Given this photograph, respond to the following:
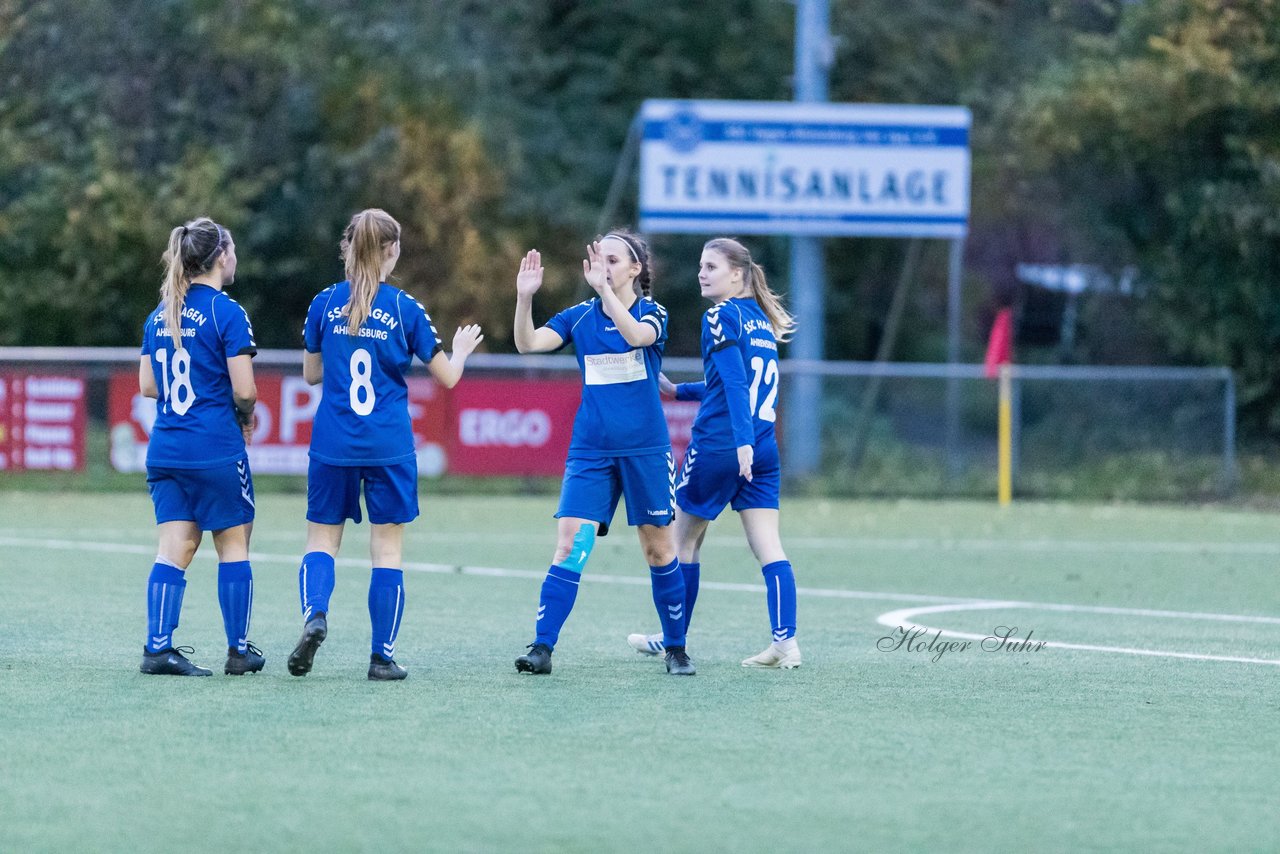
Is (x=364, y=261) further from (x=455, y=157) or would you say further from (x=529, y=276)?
(x=455, y=157)

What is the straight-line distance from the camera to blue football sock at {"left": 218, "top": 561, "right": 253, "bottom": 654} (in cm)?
785

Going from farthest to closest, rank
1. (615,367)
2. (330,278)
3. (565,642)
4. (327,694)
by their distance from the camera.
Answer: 1. (330,278)
2. (565,642)
3. (615,367)
4. (327,694)

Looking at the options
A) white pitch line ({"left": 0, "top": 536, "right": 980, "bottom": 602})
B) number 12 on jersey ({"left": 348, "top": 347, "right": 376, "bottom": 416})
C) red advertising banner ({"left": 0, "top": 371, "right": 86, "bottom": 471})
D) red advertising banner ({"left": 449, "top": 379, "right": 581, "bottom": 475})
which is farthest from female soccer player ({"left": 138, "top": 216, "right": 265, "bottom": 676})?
red advertising banner ({"left": 449, "top": 379, "right": 581, "bottom": 475})

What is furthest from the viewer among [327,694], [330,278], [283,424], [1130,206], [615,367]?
[330,278]

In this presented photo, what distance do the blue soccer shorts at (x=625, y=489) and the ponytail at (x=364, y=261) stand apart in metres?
1.06

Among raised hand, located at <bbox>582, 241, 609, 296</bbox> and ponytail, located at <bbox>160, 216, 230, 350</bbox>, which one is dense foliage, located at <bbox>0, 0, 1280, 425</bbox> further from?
ponytail, located at <bbox>160, 216, 230, 350</bbox>

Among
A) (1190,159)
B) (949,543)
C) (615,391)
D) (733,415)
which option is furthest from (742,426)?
(1190,159)

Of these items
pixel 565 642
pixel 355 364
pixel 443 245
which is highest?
pixel 443 245

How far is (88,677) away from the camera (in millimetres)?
7730

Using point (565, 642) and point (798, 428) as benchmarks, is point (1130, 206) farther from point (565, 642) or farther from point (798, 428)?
point (565, 642)

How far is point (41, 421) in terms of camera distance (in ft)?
64.1

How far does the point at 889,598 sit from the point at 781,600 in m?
3.50

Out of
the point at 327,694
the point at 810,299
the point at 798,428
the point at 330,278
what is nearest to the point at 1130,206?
the point at 810,299

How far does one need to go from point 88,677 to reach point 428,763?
2.31 m
